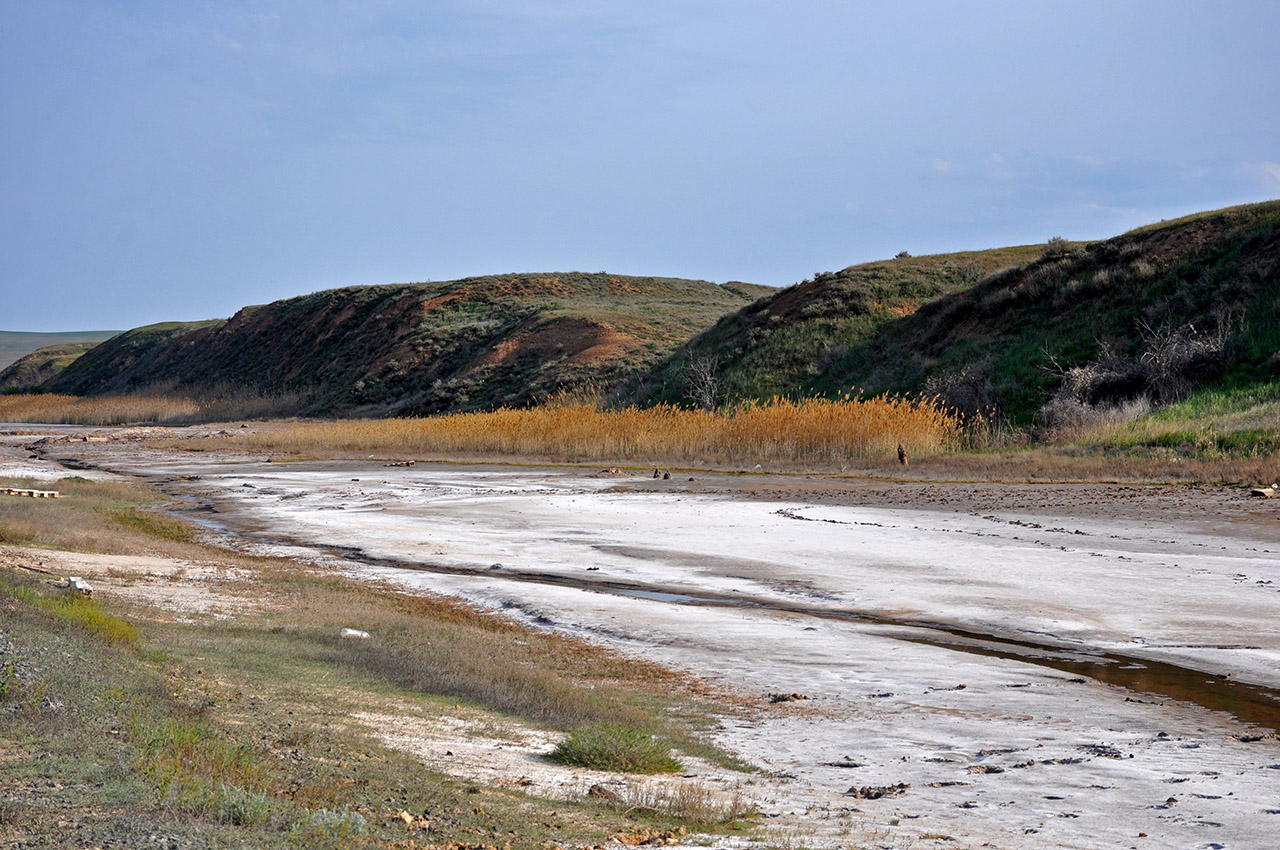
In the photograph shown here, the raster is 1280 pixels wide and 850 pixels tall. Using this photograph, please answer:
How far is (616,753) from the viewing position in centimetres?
667

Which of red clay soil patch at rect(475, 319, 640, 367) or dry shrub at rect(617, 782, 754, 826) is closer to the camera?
dry shrub at rect(617, 782, 754, 826)

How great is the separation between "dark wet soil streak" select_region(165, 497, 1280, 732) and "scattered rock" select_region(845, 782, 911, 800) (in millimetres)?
2998

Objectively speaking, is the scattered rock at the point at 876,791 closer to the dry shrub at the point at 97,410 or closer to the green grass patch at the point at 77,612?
the green grass patch at the point at 77,612

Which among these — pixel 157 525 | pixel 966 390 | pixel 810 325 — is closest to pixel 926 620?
pixel 157 525

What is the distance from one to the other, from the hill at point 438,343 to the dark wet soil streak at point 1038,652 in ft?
141

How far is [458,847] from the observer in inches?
191

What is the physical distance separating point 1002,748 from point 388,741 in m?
3.81

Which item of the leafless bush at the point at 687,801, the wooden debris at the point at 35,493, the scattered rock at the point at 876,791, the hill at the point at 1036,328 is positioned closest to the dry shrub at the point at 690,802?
the leafless bush at the point at 687,801

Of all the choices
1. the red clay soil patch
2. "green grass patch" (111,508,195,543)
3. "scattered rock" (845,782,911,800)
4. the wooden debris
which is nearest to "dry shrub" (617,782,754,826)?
"scattered rock" (845,782,911,800)

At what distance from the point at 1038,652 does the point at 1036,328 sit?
3073cm

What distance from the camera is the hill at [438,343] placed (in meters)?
63.2

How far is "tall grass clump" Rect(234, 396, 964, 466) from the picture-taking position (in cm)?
2775

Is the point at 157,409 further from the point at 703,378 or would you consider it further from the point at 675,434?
the point at 675,434

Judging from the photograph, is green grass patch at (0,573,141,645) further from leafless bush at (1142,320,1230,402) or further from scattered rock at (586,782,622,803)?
leafless bush at (1142,320,1230,402)
